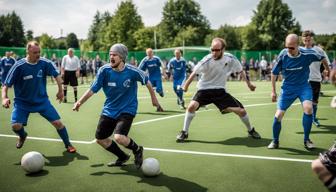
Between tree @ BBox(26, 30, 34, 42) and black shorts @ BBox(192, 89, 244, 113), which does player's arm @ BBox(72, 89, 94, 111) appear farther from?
tree @ BBox(26, 30, 34, 42)

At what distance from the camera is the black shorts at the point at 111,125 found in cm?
554

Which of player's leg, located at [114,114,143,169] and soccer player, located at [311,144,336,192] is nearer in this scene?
soccer player, located at [311,144,336,192]

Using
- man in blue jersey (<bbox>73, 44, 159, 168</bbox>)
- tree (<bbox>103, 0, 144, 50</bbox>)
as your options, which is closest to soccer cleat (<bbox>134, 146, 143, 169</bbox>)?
man in blue jersey (<bbox>73, 44, 159, 168</bbox>)

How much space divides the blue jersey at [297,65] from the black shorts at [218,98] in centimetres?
125

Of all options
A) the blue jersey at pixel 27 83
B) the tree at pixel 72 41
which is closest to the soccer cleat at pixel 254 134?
the blue jersey at pixel 27 83

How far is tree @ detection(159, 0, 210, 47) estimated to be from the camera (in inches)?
3607

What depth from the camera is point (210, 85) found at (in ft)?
25.8

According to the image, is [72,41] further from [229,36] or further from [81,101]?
[81,101]

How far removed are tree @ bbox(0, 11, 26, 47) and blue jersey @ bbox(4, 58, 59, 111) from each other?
3437 inches

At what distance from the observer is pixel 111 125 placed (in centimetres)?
570

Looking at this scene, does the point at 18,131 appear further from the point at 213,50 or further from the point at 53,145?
the point at 213,50

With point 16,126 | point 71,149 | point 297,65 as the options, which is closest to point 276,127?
point 297,65

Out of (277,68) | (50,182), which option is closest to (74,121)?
(50,182)

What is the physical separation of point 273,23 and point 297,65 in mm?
74180
